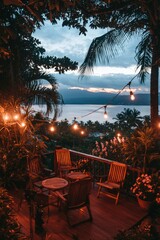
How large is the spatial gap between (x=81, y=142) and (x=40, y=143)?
20.5ft

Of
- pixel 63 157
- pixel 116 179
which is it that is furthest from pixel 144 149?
pixel 63 157

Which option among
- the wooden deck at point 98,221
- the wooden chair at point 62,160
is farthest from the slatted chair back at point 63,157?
the wooden deck at point 98,221

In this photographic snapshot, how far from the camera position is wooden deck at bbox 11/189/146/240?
4.04m

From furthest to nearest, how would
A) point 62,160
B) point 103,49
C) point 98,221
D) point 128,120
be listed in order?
point 128,120 → point 103,49 → point 62,160 → point 98,221

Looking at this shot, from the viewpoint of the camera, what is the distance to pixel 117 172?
554cm

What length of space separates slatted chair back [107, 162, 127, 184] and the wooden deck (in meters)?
0.47

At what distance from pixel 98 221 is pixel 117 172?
134cm

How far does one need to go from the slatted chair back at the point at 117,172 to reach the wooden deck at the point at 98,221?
469 millimetres

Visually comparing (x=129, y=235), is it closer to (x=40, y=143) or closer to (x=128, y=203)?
(x=128, y=203)

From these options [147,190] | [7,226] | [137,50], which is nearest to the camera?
[7,226]

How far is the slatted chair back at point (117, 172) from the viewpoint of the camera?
5.39m

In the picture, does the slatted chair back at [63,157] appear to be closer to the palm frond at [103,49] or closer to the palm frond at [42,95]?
the palm frond at [42,95]

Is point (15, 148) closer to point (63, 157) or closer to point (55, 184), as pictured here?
point (55, 184)

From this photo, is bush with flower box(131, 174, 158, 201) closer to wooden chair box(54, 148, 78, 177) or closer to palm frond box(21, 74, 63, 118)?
wooden chair box(54, 148, 78, 177)
